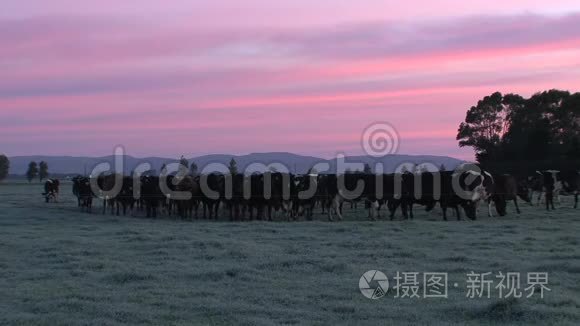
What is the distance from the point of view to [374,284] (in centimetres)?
1028

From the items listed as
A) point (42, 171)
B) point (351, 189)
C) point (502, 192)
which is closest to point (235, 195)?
point (351, 189)

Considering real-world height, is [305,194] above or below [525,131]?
below

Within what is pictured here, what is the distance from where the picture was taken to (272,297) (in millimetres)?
9469

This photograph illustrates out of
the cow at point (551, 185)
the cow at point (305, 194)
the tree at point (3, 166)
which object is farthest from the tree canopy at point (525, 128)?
the tree at point (3, 166)

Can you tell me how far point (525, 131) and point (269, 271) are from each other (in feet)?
126

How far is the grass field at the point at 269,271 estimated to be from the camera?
843 cm

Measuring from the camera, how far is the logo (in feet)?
31.8

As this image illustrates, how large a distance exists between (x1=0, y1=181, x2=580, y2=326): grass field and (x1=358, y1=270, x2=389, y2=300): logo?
12 centimetres

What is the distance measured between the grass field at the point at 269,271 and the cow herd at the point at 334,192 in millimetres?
4990

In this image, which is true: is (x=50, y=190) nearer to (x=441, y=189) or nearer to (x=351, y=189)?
(x=351, y=189)

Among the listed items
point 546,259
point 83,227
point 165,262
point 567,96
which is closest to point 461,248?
point 546,259

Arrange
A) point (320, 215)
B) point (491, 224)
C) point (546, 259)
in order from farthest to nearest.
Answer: point (320, 215) → point (491, 224) → point (546, 259)

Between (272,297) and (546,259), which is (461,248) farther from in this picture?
(272,297)

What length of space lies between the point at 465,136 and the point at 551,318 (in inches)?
1754
